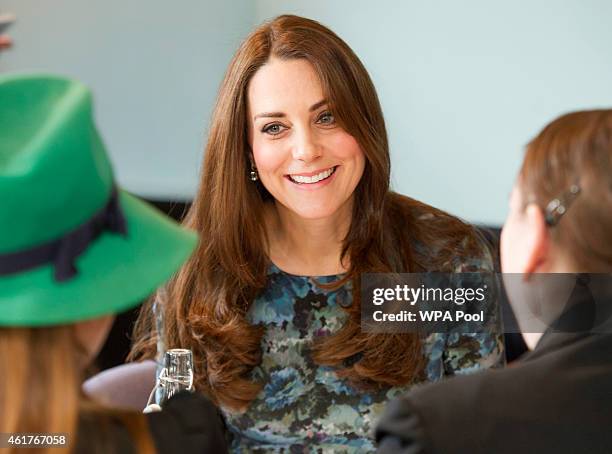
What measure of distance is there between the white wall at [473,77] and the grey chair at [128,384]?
1.45 m

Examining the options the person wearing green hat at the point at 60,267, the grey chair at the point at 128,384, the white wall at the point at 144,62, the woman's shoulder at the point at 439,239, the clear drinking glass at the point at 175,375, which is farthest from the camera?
the white wall at the point at 144,62

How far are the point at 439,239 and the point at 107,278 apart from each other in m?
1.17

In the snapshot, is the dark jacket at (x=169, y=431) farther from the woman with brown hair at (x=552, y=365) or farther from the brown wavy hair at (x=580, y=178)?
the brown wavy hair at (x=580, y=178)

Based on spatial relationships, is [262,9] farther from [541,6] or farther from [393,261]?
[393,261]

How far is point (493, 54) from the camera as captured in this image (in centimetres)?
326

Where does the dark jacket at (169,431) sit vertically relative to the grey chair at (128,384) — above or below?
below

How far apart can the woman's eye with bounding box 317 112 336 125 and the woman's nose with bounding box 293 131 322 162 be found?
0.14ft

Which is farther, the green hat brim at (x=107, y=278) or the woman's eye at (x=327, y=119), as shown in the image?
the woman's eye at (x=327, y=119)

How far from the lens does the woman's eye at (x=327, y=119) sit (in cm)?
205

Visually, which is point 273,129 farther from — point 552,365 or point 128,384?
point 552,365

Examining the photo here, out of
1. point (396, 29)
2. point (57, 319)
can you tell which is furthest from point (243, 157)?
point (396, 29)

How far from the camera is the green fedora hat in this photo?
1.07 meters

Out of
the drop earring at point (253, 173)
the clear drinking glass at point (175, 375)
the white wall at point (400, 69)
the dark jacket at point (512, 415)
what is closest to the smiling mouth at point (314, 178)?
the drop earring at point (253, 173)

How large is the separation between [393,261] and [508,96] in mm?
1285
